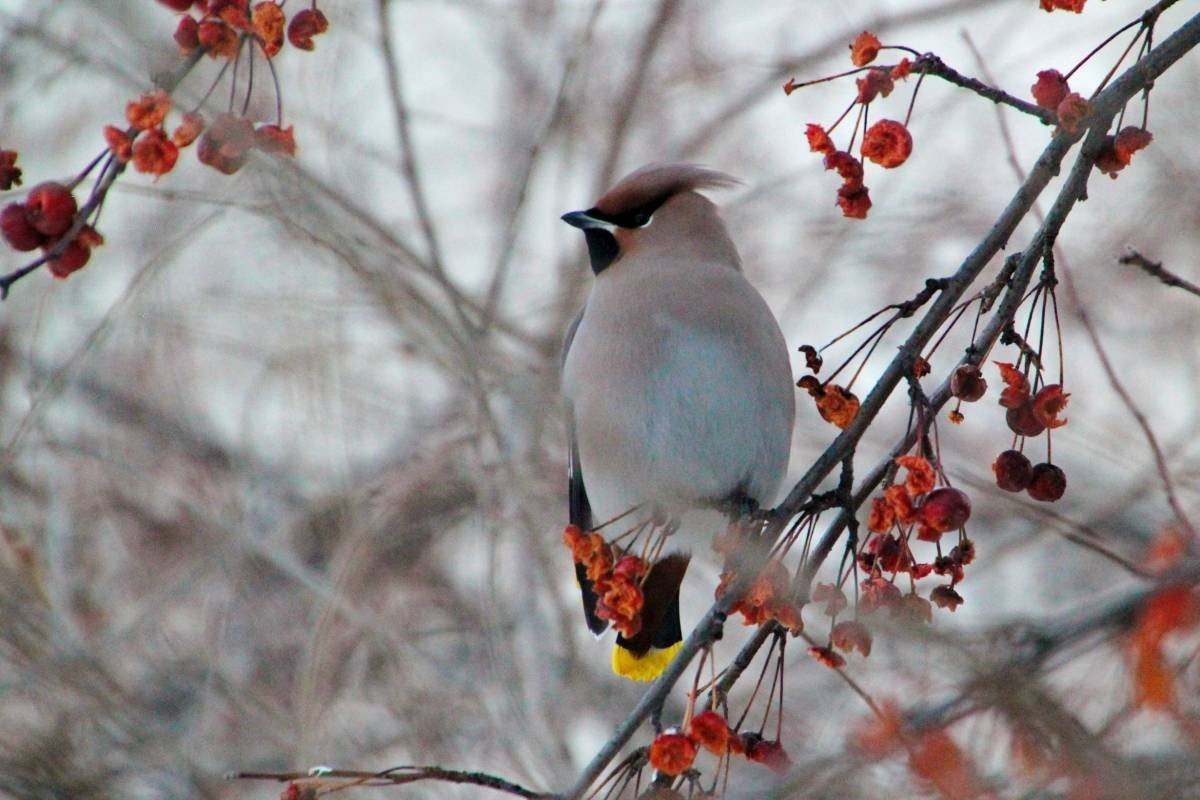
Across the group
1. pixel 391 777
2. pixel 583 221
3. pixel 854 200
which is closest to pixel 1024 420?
pixel 854 200

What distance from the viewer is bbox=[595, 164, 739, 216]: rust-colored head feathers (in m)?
4.07

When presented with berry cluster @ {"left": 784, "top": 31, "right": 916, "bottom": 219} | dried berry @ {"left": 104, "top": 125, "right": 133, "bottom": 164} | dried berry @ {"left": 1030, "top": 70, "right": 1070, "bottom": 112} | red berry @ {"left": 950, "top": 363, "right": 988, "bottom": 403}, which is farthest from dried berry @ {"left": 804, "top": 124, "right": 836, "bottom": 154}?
dried berry @ {"left": 104, "top": 125, "right": 133, "bottom": 164}

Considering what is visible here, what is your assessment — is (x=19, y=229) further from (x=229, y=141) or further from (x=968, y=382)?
(x=968, y=382)

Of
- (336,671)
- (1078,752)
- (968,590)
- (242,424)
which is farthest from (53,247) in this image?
(968,590)

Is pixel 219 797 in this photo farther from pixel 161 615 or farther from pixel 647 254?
pixel 647 254

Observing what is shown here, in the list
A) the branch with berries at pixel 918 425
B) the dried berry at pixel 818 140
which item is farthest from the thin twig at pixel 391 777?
the dried berry at pixel 818 140

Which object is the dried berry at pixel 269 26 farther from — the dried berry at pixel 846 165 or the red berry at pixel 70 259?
the dried berry at pixel 846 165

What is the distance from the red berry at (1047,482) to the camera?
2.39 metres

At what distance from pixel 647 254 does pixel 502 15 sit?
Answer: 2.61 m

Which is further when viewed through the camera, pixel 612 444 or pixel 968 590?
pixel 968 590

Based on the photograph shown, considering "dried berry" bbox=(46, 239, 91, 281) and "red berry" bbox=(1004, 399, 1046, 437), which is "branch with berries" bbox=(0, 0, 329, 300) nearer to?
"dried berry" bbox=(46, 239, 91, 281)

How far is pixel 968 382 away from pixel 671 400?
1376 millimetres

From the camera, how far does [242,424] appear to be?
17.7 feet

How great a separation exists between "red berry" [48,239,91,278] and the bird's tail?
6.23ft
